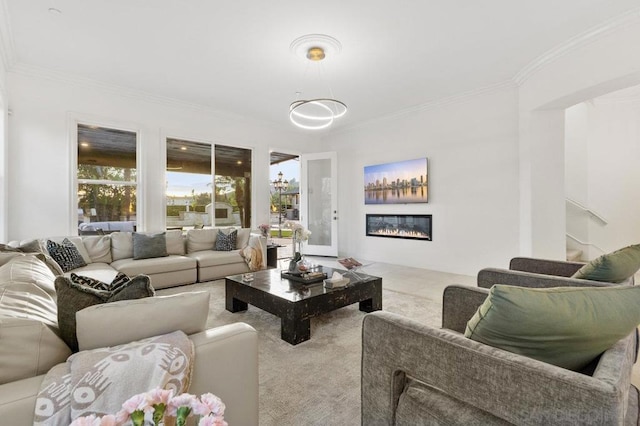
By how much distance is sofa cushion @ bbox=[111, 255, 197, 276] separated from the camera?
3812 millimetres

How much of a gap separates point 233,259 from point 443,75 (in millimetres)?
4017

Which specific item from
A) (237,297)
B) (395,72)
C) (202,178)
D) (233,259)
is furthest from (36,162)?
(395,72)

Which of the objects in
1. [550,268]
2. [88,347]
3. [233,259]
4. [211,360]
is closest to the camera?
[88,347]

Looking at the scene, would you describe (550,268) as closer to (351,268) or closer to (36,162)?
(351,268)

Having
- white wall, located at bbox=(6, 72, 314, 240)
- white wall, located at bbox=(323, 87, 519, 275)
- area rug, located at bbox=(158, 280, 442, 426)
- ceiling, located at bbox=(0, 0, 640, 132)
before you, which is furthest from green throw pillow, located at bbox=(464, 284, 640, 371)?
white wall, located at bbox=(6, 72, 314, 240)

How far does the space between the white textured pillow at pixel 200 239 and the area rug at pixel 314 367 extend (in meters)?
1.73

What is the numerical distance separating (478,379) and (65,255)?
4288 millimetres

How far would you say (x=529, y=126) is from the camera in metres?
4.04

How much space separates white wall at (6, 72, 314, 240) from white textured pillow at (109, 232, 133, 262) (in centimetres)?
63

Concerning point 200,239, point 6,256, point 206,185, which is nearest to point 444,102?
point 206,185

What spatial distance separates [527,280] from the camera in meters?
2.07

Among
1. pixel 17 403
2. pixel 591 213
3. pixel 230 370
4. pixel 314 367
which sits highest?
pixel 591 213

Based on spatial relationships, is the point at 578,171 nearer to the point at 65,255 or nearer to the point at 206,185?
the point at 206,185

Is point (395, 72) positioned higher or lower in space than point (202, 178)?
higher
